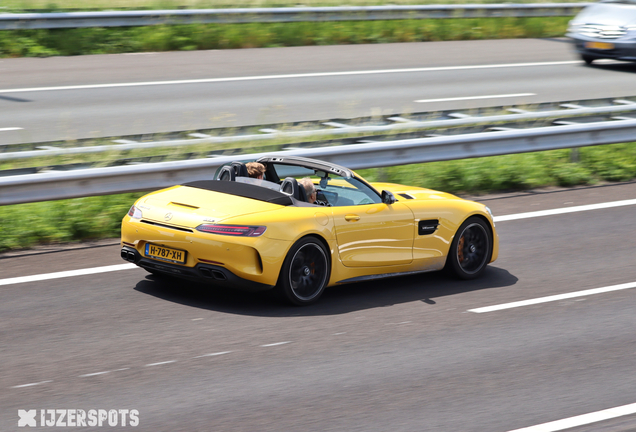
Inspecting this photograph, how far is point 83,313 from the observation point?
269 inches

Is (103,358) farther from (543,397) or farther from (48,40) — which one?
(48,40)

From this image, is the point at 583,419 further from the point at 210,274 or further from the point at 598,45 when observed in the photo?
the point at 598,45

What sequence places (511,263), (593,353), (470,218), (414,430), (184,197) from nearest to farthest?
(414,430) → (593,353) → (184,197) → (470,218) → (511,263)

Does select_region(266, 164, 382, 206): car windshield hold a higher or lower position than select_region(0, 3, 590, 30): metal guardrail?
lower

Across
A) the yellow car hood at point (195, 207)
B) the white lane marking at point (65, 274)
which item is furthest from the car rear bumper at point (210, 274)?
the white lane marking at point (65, 274)

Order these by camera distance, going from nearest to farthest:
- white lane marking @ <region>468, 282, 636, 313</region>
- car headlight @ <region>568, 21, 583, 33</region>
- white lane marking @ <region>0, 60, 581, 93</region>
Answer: white lane marking @ <region>468, 282, 636, 313</region>
white lane marking @ <region>0, 60, 581, 93</region>
car headlight @ <region>568, 21, 583, 33</region>

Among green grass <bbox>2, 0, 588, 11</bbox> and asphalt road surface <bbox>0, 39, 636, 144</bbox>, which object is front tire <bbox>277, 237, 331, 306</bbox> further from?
green grass <bbox>2, 0, 588, 11</bbox>

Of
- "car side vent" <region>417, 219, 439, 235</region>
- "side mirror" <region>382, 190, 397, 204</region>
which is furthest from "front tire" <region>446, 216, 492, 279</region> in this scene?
"side mirror" <region>382, 190, 397, 204</region>

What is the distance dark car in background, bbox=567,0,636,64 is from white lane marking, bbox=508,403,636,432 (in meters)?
16.7

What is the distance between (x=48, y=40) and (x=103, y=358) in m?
13.7

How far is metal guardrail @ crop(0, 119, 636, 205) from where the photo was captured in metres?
8.60

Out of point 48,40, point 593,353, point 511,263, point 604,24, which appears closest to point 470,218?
point 511,263

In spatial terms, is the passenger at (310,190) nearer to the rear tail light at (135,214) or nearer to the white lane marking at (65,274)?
the rear tail light at (135,214)

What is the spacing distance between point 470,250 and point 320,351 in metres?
2.76
